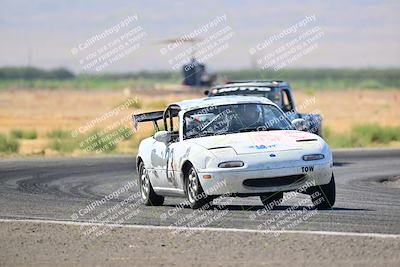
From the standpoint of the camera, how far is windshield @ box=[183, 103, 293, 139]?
16.2m

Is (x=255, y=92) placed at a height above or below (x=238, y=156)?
below

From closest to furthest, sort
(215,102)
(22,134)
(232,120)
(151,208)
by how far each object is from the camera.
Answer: (232,120), (215,102), (151,208), (22,134)

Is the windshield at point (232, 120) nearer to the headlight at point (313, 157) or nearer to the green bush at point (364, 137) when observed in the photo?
the headlight at point (313, 157)

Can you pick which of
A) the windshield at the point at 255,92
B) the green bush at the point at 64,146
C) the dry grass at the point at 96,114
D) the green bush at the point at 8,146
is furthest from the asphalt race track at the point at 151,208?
the dry grass at the point at 96,114

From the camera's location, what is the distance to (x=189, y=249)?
11812 millimetres

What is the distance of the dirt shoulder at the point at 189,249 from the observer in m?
10.9

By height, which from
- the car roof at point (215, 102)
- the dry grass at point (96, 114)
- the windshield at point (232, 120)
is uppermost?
the car roof at point (215, 102)

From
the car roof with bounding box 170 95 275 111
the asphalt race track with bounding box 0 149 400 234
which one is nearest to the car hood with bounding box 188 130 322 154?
the asphalt race track with bounding box 0 149 400 234

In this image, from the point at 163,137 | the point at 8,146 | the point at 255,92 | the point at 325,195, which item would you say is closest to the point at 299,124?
the point at 325,195

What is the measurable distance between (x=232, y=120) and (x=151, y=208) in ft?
5.89

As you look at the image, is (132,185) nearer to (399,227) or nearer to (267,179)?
(267,179)

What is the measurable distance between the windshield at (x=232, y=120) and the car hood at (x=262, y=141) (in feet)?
1.33

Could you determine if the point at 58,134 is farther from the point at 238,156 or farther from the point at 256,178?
the point at 256,178

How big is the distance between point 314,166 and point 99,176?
33.4 feet
